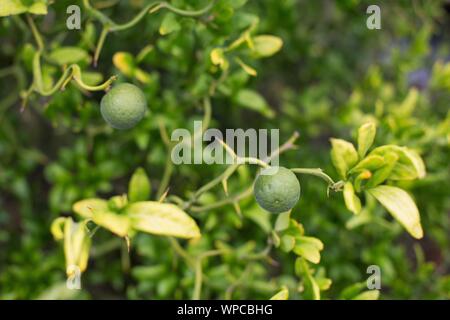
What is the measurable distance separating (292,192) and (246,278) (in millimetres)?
437

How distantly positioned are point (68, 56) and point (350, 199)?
60 centimetres

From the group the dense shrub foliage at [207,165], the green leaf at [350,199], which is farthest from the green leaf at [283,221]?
the green leaf at [350,199]

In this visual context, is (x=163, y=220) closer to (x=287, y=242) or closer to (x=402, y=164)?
(x=287, y=242)

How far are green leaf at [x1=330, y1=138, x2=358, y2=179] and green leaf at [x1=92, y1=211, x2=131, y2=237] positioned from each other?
31 cm

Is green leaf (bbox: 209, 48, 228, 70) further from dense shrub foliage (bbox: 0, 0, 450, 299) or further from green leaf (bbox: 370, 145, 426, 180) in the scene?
green leaf (bbox: 370, 145, 426, 180)

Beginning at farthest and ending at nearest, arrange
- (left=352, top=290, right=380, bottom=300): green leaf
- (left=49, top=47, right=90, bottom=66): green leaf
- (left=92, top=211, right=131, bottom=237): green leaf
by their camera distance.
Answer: (left=49, top=47, right=90, bottom=66): green leaf → (left=352, top=290, right=380, bottom=300): green leaf → (left=92, top=211, right=131, bottom=237): green leaf

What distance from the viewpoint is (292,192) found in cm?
80

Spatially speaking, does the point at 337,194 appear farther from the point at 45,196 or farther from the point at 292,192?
the point at 45,196

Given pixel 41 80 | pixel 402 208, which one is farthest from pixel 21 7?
pixel 402 208

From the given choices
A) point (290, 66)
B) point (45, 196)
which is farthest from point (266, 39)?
point (45, 196)

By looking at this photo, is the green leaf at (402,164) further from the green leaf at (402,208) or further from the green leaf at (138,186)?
the green leaf at (138,186)

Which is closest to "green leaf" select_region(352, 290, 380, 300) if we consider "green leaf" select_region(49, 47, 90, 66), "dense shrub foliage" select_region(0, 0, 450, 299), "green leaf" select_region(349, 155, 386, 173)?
"dense shrub foliage" select_region(0, 0, 450, 299)

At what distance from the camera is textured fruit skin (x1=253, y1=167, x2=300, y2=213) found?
0.79 m

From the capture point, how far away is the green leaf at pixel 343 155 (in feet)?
2.75
